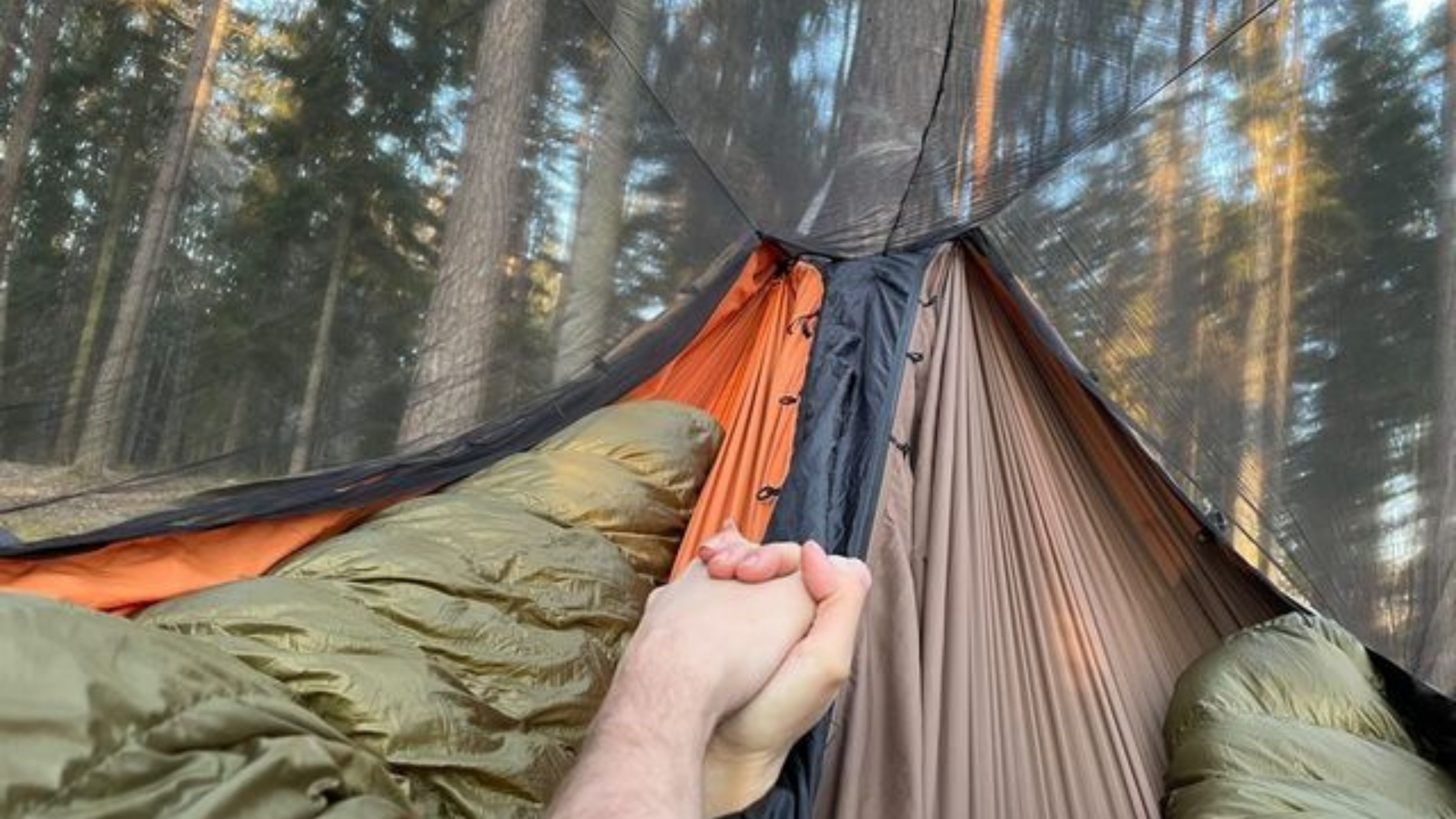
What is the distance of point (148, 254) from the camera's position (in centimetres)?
153

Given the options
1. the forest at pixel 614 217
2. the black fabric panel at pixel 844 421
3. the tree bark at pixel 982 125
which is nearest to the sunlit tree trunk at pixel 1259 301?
the forest at pixel 614 217

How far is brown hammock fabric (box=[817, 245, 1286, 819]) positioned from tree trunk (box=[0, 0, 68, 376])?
124cm

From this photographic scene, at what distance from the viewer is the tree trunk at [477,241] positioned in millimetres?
1787

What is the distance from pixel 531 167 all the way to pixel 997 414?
3.10ft

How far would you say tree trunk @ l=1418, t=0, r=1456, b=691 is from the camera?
164 cm

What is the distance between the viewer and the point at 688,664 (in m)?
0.92

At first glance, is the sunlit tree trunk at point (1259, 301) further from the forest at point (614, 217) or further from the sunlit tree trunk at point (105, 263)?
the sunlit tree trunk at point (105, 263)

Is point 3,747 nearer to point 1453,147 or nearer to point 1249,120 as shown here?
point 1249,120

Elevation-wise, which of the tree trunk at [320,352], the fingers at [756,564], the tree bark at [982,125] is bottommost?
the fingers at [756,564]

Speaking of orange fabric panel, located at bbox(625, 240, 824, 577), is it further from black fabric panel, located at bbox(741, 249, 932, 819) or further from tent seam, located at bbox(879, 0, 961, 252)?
tent seam, located at bbox(879, 0, 961, 252)

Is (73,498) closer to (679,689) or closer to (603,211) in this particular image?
(603,211)

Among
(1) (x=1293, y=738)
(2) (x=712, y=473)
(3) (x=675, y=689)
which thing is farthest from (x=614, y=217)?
(1) (x=1293, y=738)

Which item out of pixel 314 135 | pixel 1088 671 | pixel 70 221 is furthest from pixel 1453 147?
pixel 70 221

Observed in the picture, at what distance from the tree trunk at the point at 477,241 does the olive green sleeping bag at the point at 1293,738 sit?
1231mm
